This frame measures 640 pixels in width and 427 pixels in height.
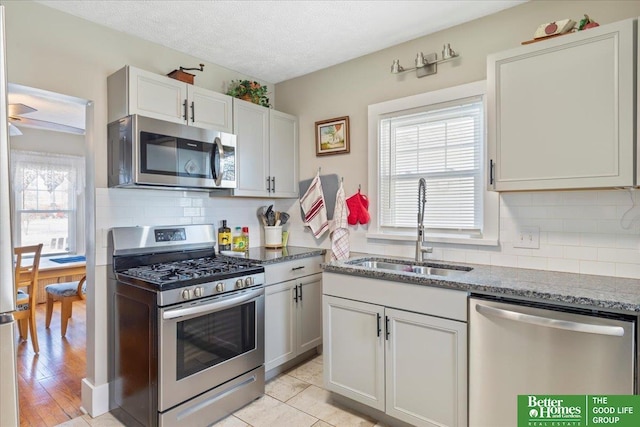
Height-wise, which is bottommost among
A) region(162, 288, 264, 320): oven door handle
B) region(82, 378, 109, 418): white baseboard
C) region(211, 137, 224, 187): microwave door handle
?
region(82, 378, 109, 418): white baseboard

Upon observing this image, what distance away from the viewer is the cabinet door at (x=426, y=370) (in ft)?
6.10

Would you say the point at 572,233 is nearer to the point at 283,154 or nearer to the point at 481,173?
the point at 481,173

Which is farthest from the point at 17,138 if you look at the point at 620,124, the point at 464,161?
the point at 620,124

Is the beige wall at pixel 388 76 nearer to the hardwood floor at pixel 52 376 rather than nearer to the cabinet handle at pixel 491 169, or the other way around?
the cabinet handle at pixel 491 169

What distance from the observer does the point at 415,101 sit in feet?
8.90

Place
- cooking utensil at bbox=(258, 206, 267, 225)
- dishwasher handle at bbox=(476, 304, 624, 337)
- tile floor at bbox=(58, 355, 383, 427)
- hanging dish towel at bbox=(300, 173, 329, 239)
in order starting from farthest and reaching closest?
cooking utensil at bbox=(258, 206, 267, 225) < hanging dish towel at bbox=(300, 173, 329, 239) < tile floor at bbox=(58, 355, 383, 427) < dishwasher handle at bbox=(476, 304, 624, 337)

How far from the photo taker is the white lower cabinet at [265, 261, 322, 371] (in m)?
2.70

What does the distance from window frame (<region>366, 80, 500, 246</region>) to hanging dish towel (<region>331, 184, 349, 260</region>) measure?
0.20m

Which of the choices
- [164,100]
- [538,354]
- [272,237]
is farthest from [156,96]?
[538,354]

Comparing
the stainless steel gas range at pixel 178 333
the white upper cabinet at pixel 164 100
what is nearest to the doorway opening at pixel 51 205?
the stainless steel gas range at pixel 178 333

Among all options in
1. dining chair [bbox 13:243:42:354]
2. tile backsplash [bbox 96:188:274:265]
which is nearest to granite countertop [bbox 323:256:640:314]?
tile backsplash [bbox 96:188:274:265]

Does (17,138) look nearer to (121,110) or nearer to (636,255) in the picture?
(121,110)

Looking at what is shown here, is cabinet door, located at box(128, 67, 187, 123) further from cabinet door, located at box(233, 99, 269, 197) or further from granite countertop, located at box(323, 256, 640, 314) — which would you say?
granite countertop, located at box(323, 256, 640, 314)

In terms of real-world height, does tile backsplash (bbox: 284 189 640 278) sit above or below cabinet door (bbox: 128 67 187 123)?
below
